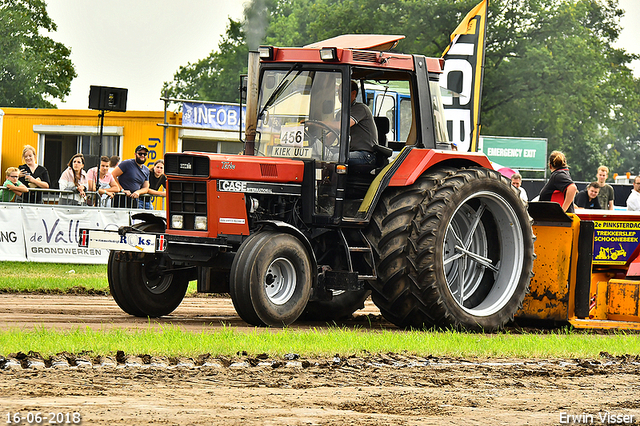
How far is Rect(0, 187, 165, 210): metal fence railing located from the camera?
57.0 ft

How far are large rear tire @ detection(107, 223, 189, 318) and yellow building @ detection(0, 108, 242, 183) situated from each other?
16.9 m

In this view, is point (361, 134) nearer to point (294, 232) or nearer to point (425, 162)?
point (425, 162)

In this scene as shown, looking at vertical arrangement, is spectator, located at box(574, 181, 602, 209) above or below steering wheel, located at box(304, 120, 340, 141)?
below

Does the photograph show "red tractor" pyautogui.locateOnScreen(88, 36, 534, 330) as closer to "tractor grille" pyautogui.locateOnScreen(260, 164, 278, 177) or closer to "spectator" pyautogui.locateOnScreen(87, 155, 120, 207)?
"tractor grille" pyautogui.locateOnScreen(260, 164, 278, 177)

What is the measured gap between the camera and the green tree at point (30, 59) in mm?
54031

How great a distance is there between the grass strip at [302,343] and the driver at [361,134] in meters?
1.76

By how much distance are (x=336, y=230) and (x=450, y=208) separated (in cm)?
112

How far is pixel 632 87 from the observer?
195 feet

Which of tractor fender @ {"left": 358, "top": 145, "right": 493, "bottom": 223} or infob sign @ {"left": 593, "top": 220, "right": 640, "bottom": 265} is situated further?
infob sign @ {"left": 593, "top": 220, "right": 640, "bottom": 265}

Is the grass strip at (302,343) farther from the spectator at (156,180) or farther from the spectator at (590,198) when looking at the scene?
the spectator at (156,180)

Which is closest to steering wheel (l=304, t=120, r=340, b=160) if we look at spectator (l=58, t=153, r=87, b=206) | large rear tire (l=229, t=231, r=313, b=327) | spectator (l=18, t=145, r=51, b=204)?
large rear tire (l=229, t=231, r=313, b=327)

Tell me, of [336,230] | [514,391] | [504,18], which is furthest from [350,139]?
[504,18]

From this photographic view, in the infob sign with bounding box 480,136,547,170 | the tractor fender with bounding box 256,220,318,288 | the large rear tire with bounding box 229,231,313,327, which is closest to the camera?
the large rear tire with bounding box 229,231,313,327

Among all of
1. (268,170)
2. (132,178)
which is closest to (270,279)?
(268,170)
